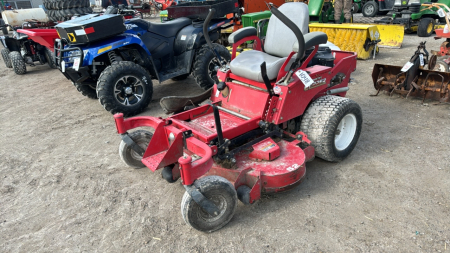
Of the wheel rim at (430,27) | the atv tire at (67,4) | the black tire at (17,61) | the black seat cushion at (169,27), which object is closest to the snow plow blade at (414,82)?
the black seat cushion at (169,27)

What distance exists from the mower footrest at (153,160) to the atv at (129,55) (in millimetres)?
2196

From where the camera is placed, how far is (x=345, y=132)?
11.6 feet

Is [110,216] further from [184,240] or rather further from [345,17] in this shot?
[345,17]

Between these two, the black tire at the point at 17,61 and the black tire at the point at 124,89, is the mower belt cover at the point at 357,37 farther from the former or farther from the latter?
the black tire at the point at 17,61

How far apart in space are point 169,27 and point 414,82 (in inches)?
176

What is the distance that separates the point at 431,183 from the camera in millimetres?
2961

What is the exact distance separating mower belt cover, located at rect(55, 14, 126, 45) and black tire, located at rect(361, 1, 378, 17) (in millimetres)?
12263

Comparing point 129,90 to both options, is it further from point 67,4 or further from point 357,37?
point 67,4

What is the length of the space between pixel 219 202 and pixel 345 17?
9116 mm

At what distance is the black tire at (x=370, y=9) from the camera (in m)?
13.3

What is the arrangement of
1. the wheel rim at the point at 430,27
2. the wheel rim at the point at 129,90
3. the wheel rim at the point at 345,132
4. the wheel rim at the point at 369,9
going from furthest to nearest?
1. the wheel rim at the point at 369,9
2. the wheel rim at the point at 430,27
3. the wheel rim at the point at 129,90
4. the wheel rim at the point at 345,132

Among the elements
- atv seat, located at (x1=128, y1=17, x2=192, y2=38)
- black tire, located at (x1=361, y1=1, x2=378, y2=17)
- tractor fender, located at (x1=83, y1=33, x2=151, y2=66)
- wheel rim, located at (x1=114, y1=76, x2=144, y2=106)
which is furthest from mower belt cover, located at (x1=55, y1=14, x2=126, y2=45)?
black tire, located at (x1=361, y1=1, x2=378, y2=17)

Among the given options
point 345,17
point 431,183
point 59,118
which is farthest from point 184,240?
point 345,17

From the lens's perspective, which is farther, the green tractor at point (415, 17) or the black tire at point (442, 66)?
the green tractor at point (415, 17)
